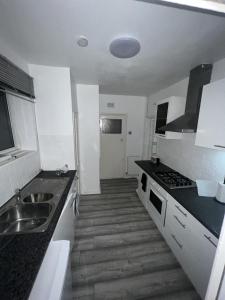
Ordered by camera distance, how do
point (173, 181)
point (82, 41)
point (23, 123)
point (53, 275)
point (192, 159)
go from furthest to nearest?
point (192, 159), point (173, 181), point (23, 123), point (82, 41), point (53, 275)

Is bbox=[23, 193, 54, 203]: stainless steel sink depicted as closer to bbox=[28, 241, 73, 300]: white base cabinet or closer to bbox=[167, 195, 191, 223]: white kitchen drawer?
bbox=[28, 241, 73, 300]: white base cabinet

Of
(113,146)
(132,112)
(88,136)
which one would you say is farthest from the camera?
(113,146)

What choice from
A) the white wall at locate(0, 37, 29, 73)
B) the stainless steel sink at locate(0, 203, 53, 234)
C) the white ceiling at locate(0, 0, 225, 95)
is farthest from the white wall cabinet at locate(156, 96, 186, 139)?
the white wall at locate(0, 37, 29, 73)

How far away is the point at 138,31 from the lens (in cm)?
115

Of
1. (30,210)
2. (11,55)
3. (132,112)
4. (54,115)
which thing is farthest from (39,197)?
(132,112)

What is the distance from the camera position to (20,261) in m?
0.79

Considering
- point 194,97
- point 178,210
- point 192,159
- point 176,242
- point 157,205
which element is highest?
point 194,97

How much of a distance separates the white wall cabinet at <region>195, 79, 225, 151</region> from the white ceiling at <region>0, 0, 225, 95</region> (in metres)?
0.43

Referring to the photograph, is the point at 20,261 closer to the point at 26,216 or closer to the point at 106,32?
the point at 26,216

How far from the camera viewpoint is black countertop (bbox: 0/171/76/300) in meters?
0.65

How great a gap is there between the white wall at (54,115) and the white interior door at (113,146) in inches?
69.6

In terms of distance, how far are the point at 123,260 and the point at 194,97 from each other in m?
2.34

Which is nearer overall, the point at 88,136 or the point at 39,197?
the point at 39,197

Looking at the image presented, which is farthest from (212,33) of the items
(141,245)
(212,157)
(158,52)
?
(141,245)
